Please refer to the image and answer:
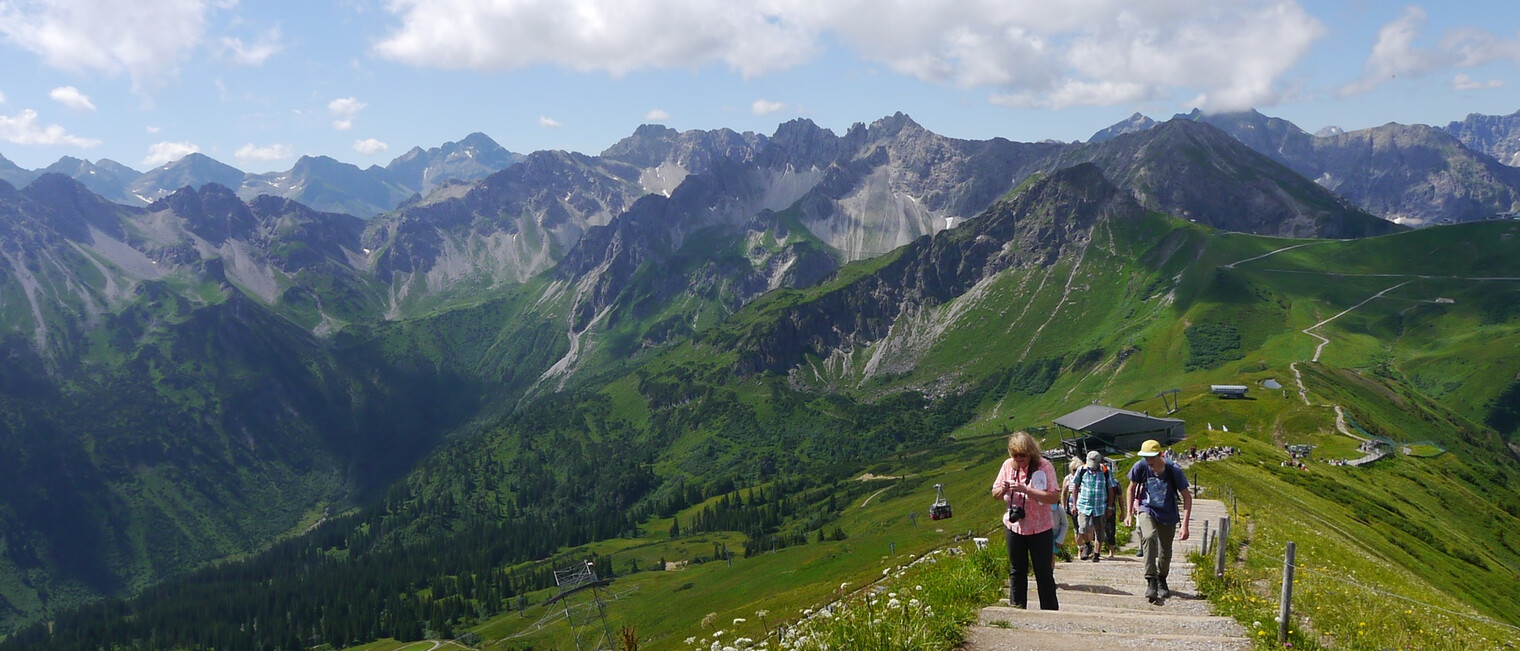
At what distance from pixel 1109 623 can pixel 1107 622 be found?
7 centimetres

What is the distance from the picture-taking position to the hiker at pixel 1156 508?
77.9ft

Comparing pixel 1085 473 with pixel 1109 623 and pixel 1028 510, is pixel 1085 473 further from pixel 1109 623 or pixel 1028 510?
pixel 1028 510

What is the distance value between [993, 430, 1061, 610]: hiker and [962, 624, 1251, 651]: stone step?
1.83 metres

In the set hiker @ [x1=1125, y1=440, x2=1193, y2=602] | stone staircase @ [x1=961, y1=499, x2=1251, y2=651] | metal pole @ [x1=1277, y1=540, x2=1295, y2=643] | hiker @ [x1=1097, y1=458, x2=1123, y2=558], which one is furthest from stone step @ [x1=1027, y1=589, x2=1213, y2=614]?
hiker @ [x1=1097, y1=458, x2=1123, y2=558]

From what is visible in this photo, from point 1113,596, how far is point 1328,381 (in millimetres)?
205338

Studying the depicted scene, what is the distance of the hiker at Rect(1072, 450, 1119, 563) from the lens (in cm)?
3033

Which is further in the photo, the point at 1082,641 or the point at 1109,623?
the point at 1109,623

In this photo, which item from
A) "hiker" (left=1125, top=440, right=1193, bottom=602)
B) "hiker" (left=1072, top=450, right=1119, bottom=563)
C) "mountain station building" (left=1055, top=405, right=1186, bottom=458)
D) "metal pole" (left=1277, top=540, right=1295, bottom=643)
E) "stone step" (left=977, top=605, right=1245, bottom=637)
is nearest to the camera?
"metal pole" (left=1277, top=540, right=1295, bottom=643)

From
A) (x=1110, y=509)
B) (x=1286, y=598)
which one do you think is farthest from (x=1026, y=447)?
(x=1110, y=509)

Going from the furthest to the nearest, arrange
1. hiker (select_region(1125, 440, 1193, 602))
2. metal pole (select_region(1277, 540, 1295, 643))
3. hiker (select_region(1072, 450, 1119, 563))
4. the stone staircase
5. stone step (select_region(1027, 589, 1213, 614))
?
hiker (select_region(1072, 450, 1119, 563)), hiker (select_region(1125, 440, 1193, 602)), stone step (select_region(1027, 589, 1213, 614)), the stone staircase, metal pole (select_region(1277, 540, 1295, 643))

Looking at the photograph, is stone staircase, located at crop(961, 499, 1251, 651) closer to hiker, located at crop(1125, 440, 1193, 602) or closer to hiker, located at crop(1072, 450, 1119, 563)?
hiker, located at crop(1125, 440, 1193, 602)

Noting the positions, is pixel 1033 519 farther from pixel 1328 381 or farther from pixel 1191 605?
pixel 1328 381

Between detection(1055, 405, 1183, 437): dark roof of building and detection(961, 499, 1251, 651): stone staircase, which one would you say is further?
detection(1055, 405, 1183, 437): dark roof of building

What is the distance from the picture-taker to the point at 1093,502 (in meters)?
30.8
